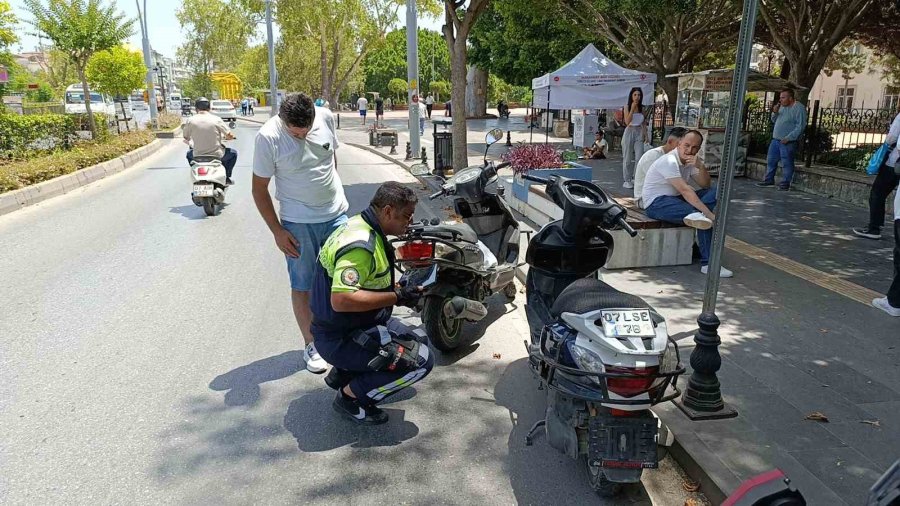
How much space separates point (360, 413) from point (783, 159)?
10.5m

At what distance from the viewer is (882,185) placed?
298 inches

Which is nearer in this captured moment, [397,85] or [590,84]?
[590,84]

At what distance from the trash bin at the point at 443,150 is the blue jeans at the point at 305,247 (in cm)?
912

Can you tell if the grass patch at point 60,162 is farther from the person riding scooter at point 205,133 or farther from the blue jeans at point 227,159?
the person riding scooter at point 205,133

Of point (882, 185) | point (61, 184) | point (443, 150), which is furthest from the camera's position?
point (443, 150)

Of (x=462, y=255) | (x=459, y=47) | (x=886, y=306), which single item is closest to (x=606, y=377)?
(x=462, y=255)

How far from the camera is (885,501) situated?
5.31 feet

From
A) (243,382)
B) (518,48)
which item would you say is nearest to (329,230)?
(243,382)

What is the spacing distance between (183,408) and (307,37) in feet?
134

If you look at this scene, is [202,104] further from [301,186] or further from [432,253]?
[432,253]

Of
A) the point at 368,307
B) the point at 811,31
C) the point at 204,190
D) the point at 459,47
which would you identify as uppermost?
the point at 811,31

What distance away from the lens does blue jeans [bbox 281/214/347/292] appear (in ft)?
14.4

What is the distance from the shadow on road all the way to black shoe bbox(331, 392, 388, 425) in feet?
2.14

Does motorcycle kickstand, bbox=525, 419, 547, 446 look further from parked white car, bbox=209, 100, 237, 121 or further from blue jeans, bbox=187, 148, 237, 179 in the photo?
parked white car, bbox=209, 100, 237, 121
